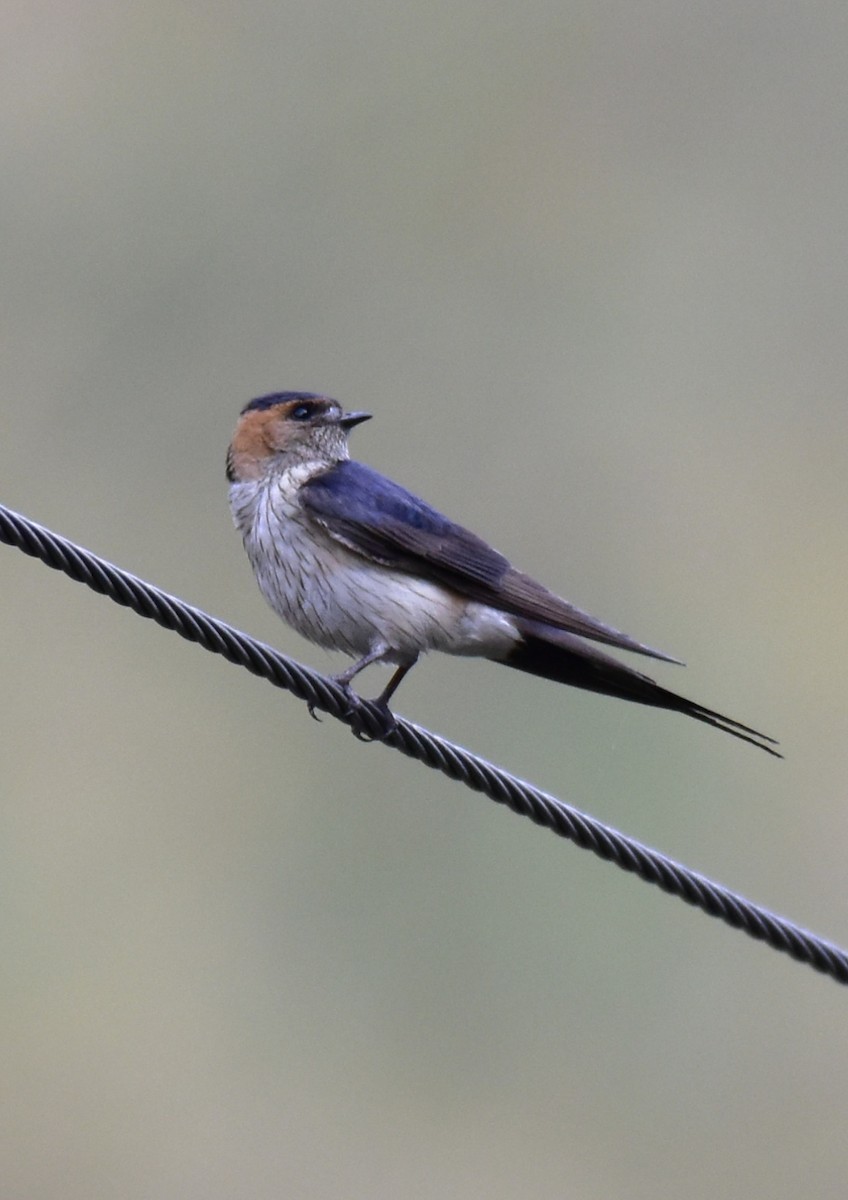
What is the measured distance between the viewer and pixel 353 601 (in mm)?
4621

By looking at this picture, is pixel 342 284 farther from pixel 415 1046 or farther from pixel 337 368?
pixel 415 1046

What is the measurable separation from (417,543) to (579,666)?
20.8 inches

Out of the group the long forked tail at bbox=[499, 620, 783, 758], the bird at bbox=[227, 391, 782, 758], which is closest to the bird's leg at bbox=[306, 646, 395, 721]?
the bird at bbox=[227, 391, 782, 758]

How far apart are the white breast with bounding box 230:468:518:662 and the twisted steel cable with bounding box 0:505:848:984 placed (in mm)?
841

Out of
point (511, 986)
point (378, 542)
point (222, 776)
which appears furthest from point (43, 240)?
point (378, 542)

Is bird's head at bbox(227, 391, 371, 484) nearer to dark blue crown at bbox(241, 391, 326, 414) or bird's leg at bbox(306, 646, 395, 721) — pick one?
dark blue crown at bbox(241, 391, 326, 414)

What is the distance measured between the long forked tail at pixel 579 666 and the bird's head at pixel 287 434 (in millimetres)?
764

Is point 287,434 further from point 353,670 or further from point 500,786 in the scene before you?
point 500,786

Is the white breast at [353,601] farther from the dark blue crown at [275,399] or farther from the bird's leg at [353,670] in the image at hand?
the dark blue crown at [275,399]

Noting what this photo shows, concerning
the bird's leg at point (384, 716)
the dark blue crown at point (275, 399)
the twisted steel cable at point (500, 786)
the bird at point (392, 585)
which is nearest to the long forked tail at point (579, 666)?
the bird at point (392, 585)

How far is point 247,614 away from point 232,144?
14009mm

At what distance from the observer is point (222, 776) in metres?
17.2

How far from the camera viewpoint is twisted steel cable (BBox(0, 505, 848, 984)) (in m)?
3.23

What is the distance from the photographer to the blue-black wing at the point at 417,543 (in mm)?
4598
